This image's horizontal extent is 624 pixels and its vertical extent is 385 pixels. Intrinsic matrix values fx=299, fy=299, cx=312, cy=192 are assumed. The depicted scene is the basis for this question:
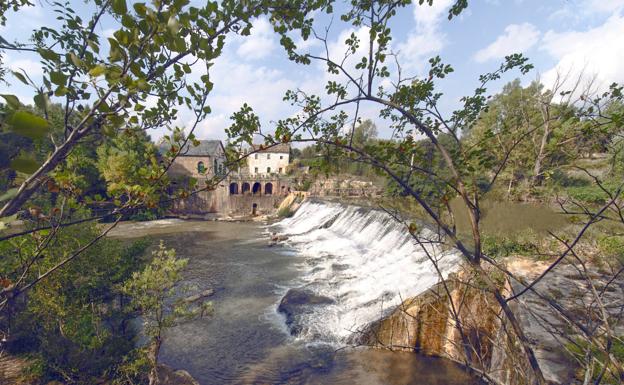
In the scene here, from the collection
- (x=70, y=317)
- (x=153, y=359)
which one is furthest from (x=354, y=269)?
(x=70, y=317)

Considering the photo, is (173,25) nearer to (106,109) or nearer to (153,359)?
(106,109)

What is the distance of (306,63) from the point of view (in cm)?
288

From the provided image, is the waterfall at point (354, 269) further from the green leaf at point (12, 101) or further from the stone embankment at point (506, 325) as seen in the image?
the green leaf at point (12, 101)

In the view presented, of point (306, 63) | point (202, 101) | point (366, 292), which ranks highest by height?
point (306, 63)

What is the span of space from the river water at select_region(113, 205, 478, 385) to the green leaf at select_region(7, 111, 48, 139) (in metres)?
2.88

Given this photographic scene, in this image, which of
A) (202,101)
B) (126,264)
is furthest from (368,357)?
(202,101)

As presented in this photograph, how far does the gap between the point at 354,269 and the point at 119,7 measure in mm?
14527

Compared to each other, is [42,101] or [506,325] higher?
[42,101]

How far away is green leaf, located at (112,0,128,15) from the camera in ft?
4.24

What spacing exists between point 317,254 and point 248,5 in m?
17.0

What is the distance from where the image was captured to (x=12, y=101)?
1037 mm

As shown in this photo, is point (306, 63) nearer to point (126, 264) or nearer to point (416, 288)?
point (126, 264)

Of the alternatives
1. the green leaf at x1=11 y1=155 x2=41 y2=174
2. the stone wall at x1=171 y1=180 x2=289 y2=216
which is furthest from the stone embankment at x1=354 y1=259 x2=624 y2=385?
the stone wall at x1=171 y1=180 x2=289 y2=216

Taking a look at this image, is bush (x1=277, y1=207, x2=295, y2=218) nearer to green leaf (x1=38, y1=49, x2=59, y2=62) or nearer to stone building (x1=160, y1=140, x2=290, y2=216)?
stone building (x1=160, y1=140, x2=290, y2=216)
